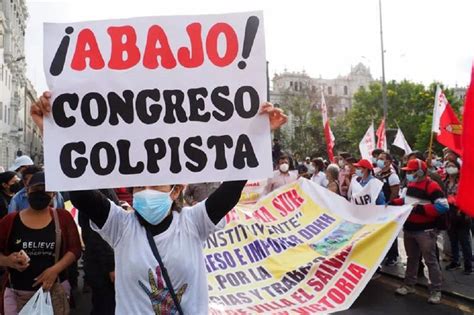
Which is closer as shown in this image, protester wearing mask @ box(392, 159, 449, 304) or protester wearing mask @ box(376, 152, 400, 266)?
protester wearing mask @ box(392, 159, 449, 304)

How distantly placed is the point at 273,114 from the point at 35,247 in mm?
2111

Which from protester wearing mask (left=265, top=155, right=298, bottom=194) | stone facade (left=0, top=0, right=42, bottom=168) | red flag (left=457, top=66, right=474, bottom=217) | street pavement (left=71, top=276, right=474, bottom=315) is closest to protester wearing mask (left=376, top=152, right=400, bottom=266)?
street pavement (left=71, top=276, right=474, bottom=315)

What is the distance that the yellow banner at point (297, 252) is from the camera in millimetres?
5910

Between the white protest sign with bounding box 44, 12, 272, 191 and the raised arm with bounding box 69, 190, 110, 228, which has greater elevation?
the white protest sign with bounding box 44, 12, 272, 191

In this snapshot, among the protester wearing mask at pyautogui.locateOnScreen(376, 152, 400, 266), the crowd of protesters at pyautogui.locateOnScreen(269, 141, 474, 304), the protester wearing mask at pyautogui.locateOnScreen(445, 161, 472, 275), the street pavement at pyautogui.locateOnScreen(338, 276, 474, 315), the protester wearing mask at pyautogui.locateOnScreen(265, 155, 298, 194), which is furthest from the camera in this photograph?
the protester wearing mask at pyautogui.locateOnScreen(265, 155, 298, 194)

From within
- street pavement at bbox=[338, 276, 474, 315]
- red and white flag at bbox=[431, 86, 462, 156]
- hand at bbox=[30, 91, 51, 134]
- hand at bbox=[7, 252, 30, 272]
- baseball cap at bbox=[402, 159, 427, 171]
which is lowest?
street pavement at bbox=[338, 276, 474, 315]

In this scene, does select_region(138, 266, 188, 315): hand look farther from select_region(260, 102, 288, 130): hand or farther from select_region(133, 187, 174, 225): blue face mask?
select_region(260, 102, 288, 130): hand

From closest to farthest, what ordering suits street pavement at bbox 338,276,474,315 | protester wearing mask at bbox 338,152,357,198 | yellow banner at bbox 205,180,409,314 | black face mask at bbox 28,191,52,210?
black face mask at bbox 28,191,52,210
yellow banner at bbox 205,180,409,314
street pavement at bbox 338,276,474,315
protester wearing mask at bbox 338,152,357,198

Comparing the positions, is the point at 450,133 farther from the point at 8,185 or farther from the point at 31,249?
the point at 31,249

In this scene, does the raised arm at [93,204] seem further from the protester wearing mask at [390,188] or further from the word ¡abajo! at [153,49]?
the protester wearing mask at [390,188]

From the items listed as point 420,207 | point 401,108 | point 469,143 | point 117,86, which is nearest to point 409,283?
point 420,207

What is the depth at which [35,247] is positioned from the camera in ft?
12.8

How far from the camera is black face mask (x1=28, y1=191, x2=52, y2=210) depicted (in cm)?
399

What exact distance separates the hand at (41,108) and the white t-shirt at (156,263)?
587mm
